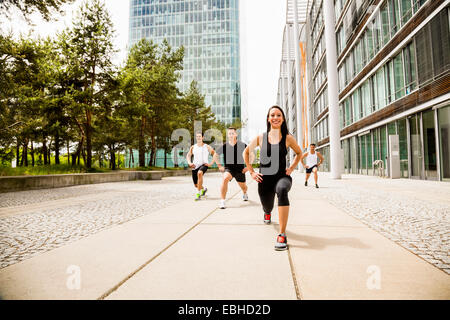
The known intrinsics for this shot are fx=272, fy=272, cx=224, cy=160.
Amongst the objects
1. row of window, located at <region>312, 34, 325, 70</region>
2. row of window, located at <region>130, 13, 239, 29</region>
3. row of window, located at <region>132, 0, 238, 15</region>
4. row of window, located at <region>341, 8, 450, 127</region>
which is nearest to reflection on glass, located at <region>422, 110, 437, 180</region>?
row of window, located at <region>341, 8, 450, 127</region>

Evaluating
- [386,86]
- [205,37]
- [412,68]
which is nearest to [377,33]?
[386,86]

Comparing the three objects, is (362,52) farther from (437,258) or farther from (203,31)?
(203,31)

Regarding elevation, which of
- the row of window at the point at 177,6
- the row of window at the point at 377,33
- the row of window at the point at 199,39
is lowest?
the row of window at the point at 377,33

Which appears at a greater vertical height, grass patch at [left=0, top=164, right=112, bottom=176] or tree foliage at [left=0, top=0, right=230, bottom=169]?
tree foliage at [left=0, top=0, right=230, bottom=169]

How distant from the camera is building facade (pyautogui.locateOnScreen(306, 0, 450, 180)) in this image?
1210 cm

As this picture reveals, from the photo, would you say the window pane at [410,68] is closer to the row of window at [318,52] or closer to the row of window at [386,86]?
the row of window at [386,86]

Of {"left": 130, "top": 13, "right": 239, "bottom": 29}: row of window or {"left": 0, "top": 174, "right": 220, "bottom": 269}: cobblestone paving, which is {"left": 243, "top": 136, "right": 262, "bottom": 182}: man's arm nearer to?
{"left": 0, "top": 174, "right": 220, "bottom": 269}: cobblestone paving

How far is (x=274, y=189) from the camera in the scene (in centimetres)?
361

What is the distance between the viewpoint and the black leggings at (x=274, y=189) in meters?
3.21

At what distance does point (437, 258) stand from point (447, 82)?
11.9 metres

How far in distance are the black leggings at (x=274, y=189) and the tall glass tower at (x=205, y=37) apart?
252ft

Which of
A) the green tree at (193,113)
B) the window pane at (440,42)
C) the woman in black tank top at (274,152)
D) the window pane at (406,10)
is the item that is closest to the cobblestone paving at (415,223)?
the woman in black tank top at (274,152)

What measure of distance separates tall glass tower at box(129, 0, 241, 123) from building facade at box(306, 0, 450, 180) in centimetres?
5435

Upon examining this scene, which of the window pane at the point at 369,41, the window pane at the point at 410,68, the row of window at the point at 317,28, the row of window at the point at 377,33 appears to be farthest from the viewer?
the row of window at the point at 317,28
